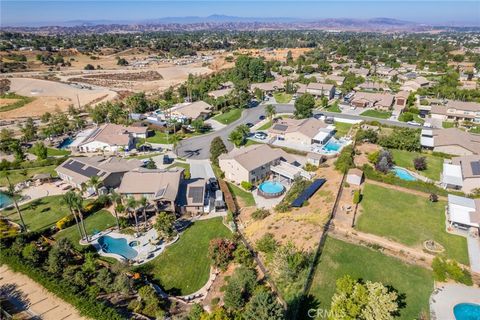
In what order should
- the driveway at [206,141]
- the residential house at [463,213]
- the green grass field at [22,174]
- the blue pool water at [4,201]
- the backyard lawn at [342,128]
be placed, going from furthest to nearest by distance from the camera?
the backyard lawn at [342,128] < the driveway at [206,141] < the green grass field at [22,174] < the blue pool water at [4,201] < the residential house at [463,213]

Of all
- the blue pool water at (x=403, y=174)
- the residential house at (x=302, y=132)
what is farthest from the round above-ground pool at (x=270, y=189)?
the blue pool water at (x=403, y=174)

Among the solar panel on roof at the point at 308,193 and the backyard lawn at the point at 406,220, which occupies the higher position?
the solar panel on roof at the point at 308,193

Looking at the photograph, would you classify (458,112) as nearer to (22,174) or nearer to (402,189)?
(402,189)

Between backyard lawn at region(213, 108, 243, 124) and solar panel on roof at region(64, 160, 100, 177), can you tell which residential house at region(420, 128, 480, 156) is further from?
solar panel on roof at region(64, 160, 100, 177)

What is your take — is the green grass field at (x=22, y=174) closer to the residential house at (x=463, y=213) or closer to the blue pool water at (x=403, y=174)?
the blue pool water at (x=403, y=174)

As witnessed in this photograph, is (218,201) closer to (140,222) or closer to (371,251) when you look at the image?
(140,222)

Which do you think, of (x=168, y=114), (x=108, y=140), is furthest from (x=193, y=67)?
(x=108, y=140)
